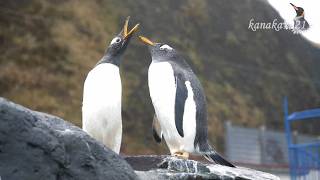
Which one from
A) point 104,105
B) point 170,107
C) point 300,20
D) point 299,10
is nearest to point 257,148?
point 300,20

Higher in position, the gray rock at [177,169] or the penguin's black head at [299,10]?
the penguin's black head at [299,10]

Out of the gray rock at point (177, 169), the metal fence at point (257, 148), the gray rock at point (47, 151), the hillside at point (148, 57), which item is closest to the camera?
the gray rock at point (47, 151)

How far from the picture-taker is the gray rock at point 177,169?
77.1 inches

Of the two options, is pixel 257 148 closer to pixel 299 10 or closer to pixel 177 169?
pixel 299 10

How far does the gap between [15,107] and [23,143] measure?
10 cm

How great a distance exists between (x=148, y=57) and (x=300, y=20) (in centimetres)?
236

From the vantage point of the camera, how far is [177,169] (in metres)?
2.02

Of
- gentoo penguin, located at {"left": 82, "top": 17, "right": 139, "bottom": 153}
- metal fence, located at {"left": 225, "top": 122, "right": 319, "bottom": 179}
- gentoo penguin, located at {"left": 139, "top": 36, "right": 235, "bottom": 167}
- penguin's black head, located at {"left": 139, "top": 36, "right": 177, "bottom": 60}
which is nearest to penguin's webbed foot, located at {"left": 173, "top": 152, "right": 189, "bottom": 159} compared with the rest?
gentoo penguin, located at {"left": 139, "top": 36, "right": 235, "bottom": 167}

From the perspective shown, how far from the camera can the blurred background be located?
5.32 meters

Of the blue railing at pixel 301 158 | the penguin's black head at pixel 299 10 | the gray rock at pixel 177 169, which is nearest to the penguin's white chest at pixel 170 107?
the gray rock at pixel 177 169

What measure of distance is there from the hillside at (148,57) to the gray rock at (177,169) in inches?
125

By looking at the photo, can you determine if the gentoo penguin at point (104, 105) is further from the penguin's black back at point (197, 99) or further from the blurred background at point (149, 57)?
the blurred background at point (149, 57)

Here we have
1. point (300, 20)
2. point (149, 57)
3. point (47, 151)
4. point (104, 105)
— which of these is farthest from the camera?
point (149, 57)

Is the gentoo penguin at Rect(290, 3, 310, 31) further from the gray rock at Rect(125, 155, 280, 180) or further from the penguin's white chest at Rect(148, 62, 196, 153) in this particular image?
the gray rock at Rect(125, 155, 280, 180)
